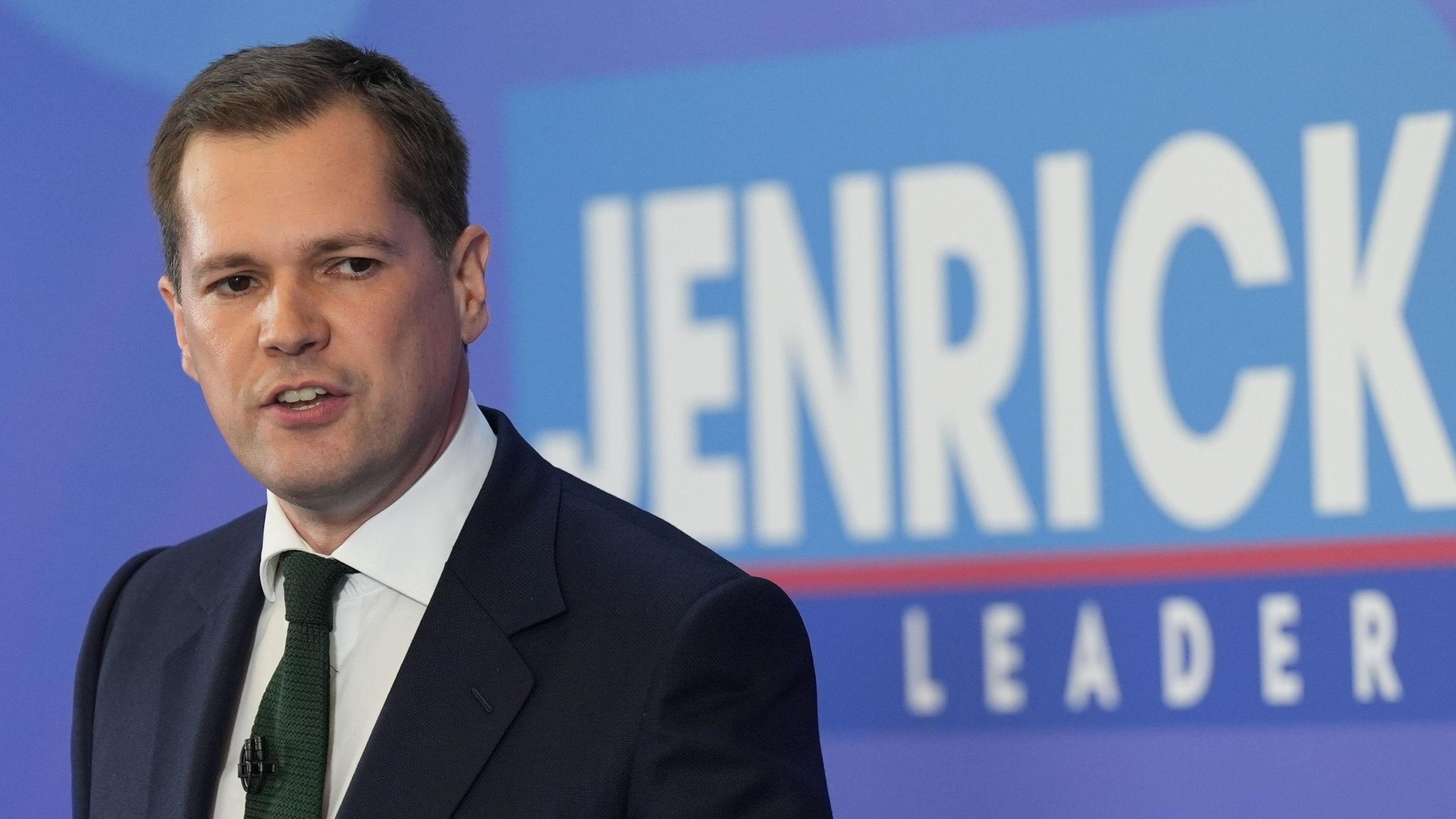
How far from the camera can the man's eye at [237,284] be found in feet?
5.65

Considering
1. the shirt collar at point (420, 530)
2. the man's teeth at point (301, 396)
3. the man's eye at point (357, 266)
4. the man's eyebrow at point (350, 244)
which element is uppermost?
the man's eyebrow at point (350, 244)

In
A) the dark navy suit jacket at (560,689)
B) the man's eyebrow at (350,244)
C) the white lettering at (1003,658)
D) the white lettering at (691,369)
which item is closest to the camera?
the dark navy suit jacket at (560,689)

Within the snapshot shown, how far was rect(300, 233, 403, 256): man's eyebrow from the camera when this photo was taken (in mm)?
1678

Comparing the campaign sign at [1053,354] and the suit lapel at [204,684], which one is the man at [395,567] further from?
the campaign sign at [1053,354]

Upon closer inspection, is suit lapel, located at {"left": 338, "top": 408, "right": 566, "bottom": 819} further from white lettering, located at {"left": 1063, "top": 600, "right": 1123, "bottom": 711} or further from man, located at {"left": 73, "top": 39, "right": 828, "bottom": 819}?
white lettering, located at {"left": 1063, "top": 600, "right": 1123, "bottom": 711}

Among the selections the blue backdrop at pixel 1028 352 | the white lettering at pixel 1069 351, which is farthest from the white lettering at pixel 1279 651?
the white lettering at pixel 1069 351

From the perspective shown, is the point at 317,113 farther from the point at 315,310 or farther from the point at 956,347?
the point at 956,347

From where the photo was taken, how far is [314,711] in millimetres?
1681

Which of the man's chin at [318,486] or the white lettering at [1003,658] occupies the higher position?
the man's chin at [318,486]

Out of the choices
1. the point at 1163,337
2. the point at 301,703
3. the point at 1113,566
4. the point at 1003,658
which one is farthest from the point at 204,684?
the point at 1163,337

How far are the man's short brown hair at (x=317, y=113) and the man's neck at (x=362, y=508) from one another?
17cm

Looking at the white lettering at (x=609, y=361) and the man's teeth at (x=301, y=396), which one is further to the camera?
the white lettering at (x=609, y=361)

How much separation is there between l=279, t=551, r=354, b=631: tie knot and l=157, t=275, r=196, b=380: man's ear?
238 mm

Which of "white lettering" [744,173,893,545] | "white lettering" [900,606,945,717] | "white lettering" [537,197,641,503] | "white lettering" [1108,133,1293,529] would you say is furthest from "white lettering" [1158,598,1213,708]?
"white lettering" [537,197,641,503]
